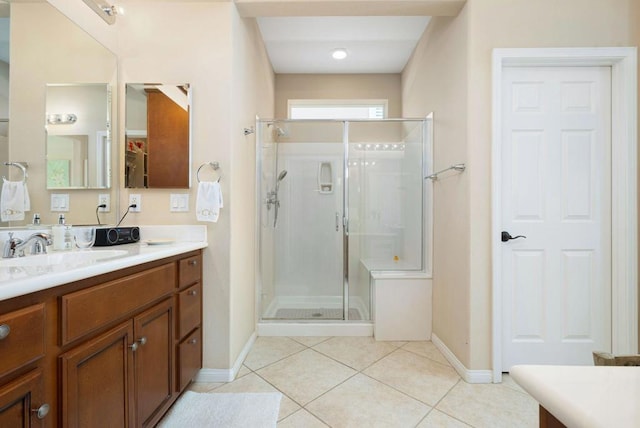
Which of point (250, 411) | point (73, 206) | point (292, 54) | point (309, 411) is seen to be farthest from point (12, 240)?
point (292, 54)

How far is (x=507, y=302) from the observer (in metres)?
1.96

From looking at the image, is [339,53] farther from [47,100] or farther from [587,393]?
[587,393]

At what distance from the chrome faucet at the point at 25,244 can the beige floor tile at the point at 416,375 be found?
6.47 ft

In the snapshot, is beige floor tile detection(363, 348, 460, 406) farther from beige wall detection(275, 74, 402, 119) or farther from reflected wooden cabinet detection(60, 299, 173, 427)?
beige wall detection(275, 74, 402, 119)

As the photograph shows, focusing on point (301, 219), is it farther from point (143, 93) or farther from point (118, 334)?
point (118, 334)

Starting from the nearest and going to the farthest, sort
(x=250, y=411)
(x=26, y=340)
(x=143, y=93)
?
(x=26, y=340), (x=250, y=411), (x=143, y=93)

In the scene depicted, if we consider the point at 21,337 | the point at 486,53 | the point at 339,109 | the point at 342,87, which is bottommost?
the point at 21,337

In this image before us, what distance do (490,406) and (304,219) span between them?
6.84 feet

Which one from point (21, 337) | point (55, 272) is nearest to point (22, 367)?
point (21, 337)

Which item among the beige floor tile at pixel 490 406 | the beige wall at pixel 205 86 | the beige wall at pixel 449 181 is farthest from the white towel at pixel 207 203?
the beige floor tile at pixel 490 406

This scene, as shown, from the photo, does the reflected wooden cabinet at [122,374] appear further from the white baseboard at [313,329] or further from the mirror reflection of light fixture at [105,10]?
the mirror reflection of light fixture at [105,10]

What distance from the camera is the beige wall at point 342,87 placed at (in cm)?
376

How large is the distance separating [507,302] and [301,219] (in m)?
1.90

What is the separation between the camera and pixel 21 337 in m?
0.76
